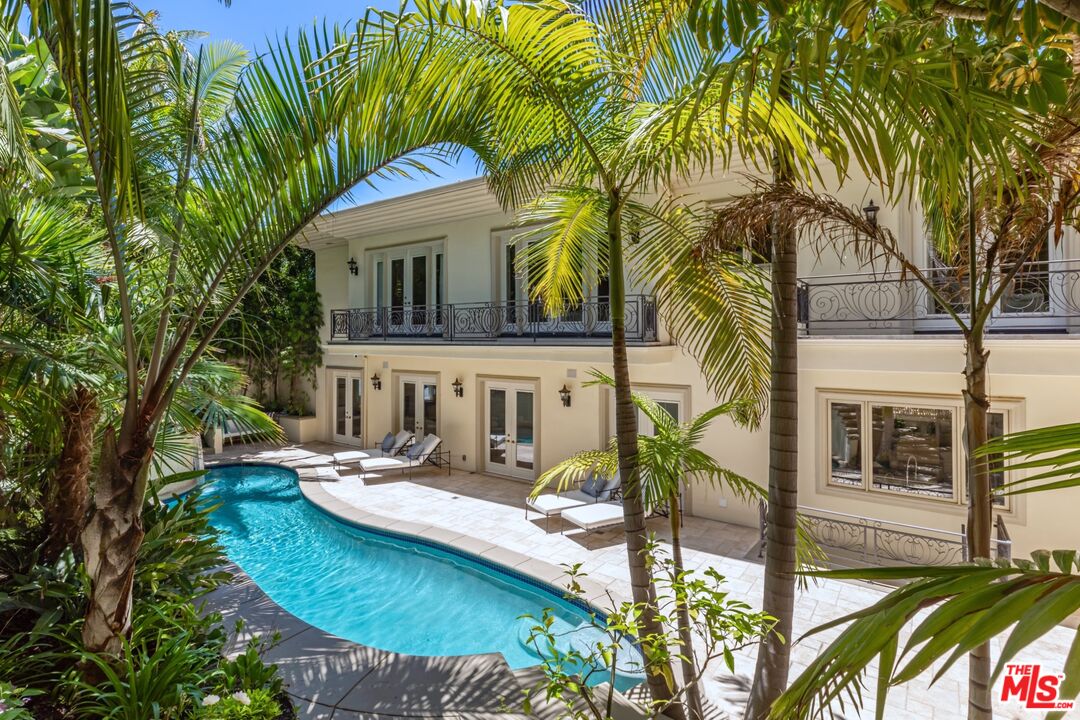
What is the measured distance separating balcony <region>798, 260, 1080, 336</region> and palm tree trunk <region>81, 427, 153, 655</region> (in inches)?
306

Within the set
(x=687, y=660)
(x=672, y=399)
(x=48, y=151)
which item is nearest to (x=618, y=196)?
(x=687, y=660)

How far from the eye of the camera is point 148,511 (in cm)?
558

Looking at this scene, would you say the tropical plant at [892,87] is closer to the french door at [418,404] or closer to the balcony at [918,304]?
the balcony at [918,304]

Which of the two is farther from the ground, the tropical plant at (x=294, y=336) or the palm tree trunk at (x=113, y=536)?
the tropical plant at (x=294, y=336)

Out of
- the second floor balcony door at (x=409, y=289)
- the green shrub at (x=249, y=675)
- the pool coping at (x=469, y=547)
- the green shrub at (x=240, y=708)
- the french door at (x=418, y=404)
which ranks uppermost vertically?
the second floor balcony door at (x=409, y=289)

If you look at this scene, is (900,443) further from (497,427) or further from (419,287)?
(419,287)

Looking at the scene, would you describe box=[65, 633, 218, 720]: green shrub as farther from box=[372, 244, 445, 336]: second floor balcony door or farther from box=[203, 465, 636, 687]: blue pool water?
box=[372, 244, 445, 336]: second floor balcony door

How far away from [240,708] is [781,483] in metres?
3.58

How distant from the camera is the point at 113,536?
349 centimetres

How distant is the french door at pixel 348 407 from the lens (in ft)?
56.9

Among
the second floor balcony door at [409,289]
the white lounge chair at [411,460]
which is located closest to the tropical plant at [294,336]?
the second floor balcony door at [409,289]

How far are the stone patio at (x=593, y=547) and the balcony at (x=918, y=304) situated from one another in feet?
11.8

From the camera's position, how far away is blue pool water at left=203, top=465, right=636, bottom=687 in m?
6.78

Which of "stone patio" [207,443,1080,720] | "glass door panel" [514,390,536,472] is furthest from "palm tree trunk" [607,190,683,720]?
"glass door panel" [514,390,536,472]
